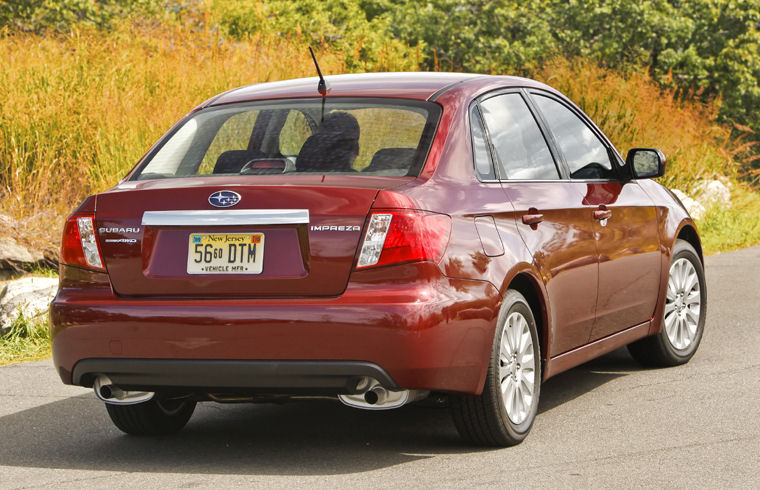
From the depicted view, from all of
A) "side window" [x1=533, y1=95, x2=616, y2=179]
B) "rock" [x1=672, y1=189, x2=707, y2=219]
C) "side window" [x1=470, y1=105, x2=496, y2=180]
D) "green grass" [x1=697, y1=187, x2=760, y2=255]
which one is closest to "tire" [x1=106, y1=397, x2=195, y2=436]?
"side window" [x1=470, y1=105, x2=496, y2=180]

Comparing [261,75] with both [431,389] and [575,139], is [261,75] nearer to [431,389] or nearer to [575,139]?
[575,139]

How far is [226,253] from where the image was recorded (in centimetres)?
516

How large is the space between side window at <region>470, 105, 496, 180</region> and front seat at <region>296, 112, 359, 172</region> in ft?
1.74

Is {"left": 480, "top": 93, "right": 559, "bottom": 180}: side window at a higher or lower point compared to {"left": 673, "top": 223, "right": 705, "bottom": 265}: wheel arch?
higher

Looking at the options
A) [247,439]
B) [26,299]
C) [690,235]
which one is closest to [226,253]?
[247,439]

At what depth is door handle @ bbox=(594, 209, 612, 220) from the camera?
659 cm

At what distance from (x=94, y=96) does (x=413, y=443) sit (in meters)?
8.57

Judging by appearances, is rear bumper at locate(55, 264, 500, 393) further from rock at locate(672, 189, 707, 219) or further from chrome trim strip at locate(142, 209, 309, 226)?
rock at locate(672, 189, 707, 219)

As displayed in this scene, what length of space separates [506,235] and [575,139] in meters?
1.44

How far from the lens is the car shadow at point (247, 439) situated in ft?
18.2

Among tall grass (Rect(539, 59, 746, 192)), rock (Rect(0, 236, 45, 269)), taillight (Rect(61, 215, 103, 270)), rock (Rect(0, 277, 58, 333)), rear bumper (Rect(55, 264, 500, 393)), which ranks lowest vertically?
tall grass (Rect(539, 59, 746, 192))

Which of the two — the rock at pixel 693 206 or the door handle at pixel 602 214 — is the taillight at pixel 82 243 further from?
the rock at pixel 693 206

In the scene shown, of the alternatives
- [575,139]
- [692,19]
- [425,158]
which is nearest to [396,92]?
[425,158]

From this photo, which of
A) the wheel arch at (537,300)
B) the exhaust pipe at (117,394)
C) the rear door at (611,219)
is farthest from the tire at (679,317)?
the exhaust pipe at (117,394)
